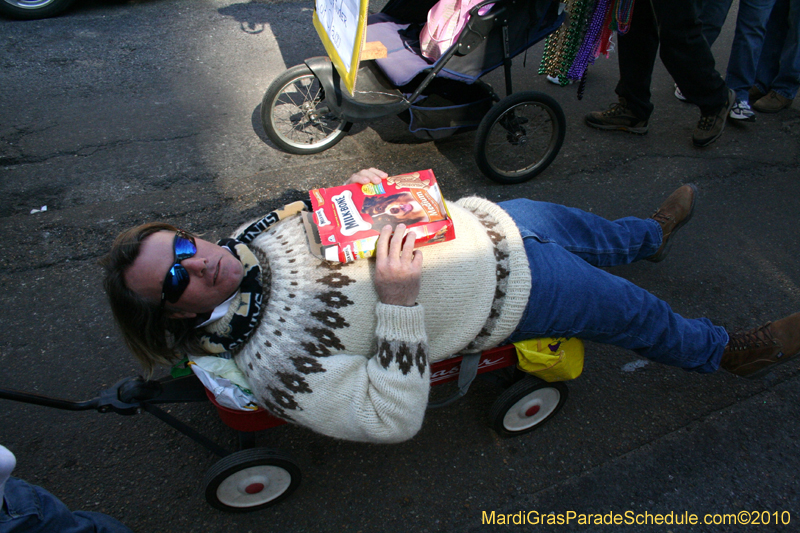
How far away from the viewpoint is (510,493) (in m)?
1.89

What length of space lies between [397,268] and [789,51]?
4.12m

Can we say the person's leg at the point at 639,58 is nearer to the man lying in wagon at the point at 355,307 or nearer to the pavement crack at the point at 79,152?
the man lying in wagon at the point at 355,307

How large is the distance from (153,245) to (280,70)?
345cm

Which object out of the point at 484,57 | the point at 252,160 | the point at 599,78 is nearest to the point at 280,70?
the point at 252,160

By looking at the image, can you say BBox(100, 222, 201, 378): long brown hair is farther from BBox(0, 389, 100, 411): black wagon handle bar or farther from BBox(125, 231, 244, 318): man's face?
BBox(0, 389, 100, 411): black wagon handle bar

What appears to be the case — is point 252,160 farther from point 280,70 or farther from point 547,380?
point 547,380

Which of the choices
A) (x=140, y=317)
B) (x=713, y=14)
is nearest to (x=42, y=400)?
(x=140, y=317)

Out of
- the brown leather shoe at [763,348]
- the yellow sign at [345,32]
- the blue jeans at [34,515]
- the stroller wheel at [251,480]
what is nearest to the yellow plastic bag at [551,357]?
the brown leather shoe at [763,348]

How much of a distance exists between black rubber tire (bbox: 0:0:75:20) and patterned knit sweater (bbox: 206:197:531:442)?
5209 millimetres

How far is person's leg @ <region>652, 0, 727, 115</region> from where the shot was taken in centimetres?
293

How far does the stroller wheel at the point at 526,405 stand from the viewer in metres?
1.86

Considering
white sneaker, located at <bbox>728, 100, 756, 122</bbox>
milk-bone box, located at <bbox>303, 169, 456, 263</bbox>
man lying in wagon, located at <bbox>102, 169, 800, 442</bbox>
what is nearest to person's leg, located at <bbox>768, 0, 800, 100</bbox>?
white sneaker, located at <bbox>728, 100, 756, 122</bbox>

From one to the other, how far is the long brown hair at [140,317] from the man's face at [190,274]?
0.02 meters

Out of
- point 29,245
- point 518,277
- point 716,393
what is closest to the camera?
point 518,277
